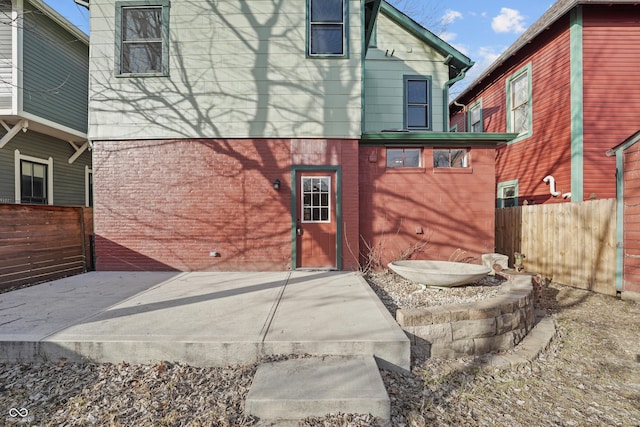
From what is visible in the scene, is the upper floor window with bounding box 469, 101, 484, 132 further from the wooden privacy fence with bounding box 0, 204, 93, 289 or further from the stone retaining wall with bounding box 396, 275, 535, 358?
the wooden privacy fence with bounding box 0, 204, 93, 289

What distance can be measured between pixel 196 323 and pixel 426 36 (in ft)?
30.4

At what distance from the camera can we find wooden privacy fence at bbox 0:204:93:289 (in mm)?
5039

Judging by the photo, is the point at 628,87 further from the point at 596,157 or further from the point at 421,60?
the point at 421,60

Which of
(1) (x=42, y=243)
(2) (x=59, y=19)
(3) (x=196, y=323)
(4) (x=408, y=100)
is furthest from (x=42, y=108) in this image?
(4) (x=408, y=100)

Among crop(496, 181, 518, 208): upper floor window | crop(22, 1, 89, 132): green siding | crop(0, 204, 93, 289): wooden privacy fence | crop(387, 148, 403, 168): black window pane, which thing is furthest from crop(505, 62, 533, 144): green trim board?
crop(22, 1, 89, 132): green siding

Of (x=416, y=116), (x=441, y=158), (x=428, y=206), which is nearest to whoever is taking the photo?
(x=428, y=206)

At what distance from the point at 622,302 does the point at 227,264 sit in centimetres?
713

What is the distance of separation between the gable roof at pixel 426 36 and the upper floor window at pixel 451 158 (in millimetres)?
3701

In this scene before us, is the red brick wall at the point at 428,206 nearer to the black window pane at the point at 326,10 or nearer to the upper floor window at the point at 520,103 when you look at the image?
the black window pane at the point at 326,10

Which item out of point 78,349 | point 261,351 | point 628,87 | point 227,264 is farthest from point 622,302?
point 78,349

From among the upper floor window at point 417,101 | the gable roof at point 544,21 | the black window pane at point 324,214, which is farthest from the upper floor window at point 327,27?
the gable roof at point 544,21

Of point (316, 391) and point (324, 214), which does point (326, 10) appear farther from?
point (316, 391)

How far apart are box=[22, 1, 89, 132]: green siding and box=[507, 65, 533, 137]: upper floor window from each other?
516 inches

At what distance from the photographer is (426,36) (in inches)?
328
